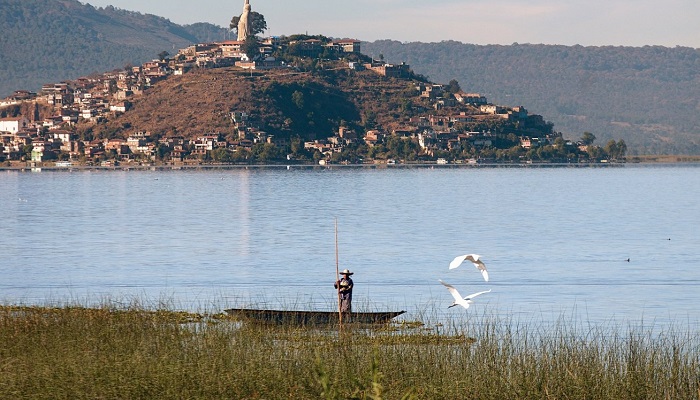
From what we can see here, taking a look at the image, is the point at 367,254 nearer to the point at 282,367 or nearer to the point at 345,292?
the point at 345,292

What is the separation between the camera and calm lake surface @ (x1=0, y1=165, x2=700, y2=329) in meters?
32.2

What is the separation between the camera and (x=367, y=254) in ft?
158

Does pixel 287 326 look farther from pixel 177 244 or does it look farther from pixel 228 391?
pixel 177 244

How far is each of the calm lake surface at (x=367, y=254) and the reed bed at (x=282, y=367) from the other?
6.45 metres

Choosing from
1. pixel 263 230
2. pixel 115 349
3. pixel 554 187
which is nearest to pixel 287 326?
pixel 115 349

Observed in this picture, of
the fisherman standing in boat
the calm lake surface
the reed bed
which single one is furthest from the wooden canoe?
the calm lake surface

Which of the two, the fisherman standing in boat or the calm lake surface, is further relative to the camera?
the calm lake surface

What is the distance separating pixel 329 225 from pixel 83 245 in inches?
686

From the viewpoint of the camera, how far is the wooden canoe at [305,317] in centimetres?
2295

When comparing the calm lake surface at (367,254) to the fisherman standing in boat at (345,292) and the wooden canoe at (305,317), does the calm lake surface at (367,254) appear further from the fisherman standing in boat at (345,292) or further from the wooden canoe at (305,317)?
the fisherman standing in boat at (345,292)

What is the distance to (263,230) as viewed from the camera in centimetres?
6353

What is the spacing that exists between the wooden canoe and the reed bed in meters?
1.60

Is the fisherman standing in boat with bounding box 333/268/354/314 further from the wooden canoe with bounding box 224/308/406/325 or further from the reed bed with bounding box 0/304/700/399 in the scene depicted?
the reed bed with bounding box 0/304/700/399

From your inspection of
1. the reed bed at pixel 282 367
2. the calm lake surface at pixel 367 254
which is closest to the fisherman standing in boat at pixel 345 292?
the reed bed at pixel 282 367
